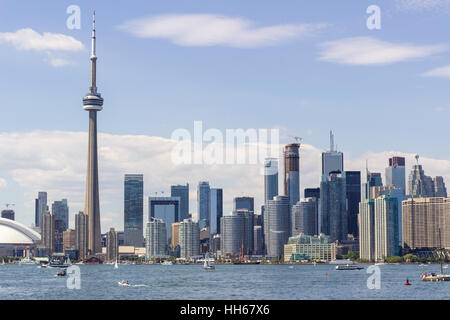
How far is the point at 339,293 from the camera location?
119188 mm

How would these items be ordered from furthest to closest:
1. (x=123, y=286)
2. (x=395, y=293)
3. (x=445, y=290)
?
1. (x=123, y=286)
2. (x=445, y=290)
3. (x=395, y=293)
